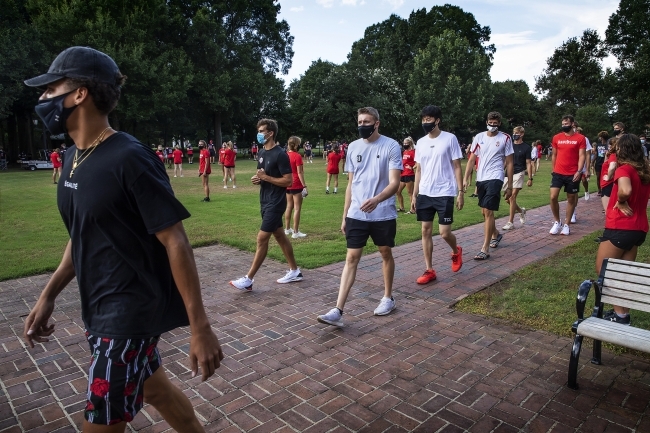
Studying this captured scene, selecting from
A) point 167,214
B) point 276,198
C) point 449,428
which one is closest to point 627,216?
point 449,428

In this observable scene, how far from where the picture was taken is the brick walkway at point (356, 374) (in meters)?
3.13

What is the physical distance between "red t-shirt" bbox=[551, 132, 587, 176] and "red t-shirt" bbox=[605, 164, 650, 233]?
4779 mm

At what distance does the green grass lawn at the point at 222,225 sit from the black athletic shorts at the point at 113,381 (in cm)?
506

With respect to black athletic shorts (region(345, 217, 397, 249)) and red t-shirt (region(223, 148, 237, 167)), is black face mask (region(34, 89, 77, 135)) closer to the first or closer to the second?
black athletic shorts (region(345, 217, 397, 249))

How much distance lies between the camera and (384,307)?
16.4ft

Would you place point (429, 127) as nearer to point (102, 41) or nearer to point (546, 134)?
point (102, 41)

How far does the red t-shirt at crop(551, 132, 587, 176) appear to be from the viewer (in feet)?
29.0

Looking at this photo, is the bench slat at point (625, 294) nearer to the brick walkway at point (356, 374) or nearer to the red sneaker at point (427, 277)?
the brick walkway at point (356, 374)

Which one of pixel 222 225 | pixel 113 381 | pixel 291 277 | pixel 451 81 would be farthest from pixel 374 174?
pixel 451 81

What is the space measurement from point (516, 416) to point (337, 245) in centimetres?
541

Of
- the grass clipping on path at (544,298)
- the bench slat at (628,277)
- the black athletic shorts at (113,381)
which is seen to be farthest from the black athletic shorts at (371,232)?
the black athletic shorts at (113,381)

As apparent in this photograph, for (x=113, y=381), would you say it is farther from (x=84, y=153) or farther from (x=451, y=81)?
(x=451, y=81)

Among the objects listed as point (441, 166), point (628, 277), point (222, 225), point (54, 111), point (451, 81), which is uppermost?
point (451, 81)

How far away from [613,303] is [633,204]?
119 cm
